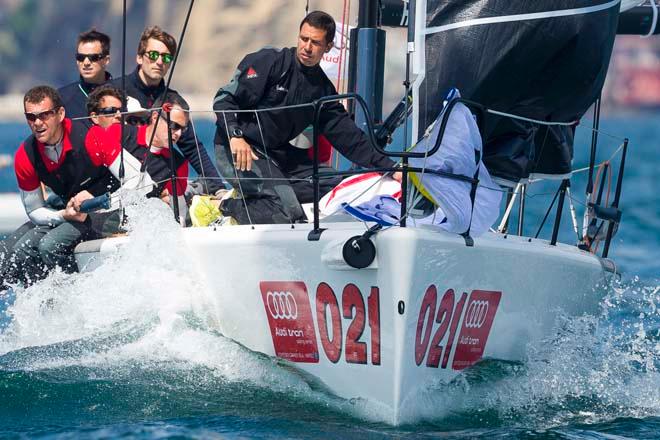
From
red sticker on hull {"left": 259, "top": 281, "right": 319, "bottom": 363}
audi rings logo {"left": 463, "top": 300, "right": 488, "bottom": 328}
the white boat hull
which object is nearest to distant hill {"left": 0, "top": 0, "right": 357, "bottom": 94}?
the white boat hull

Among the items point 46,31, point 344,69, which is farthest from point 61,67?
point 344,69

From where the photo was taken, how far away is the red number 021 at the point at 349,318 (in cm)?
462

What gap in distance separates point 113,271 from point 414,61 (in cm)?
180

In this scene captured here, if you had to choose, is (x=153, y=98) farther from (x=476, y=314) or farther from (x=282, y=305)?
(x=476, y=314)

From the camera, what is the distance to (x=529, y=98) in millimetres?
5164

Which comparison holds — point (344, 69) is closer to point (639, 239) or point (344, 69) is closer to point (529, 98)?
point (529, 98)

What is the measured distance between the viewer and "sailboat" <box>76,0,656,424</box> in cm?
459

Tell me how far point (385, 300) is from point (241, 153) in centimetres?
114

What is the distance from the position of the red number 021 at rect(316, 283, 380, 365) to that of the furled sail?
78 centimetres

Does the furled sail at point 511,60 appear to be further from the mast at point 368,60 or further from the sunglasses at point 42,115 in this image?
the sunglasses at point 42,115

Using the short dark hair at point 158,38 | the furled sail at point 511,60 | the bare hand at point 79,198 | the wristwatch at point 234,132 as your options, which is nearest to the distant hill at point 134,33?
the short dark hair at point 158,38

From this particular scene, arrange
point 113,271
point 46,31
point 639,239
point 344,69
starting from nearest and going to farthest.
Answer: point 113,271, point 344,69, point 639,239, point 46,31

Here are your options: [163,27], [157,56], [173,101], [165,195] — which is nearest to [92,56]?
[157,56]

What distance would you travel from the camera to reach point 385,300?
455cm
